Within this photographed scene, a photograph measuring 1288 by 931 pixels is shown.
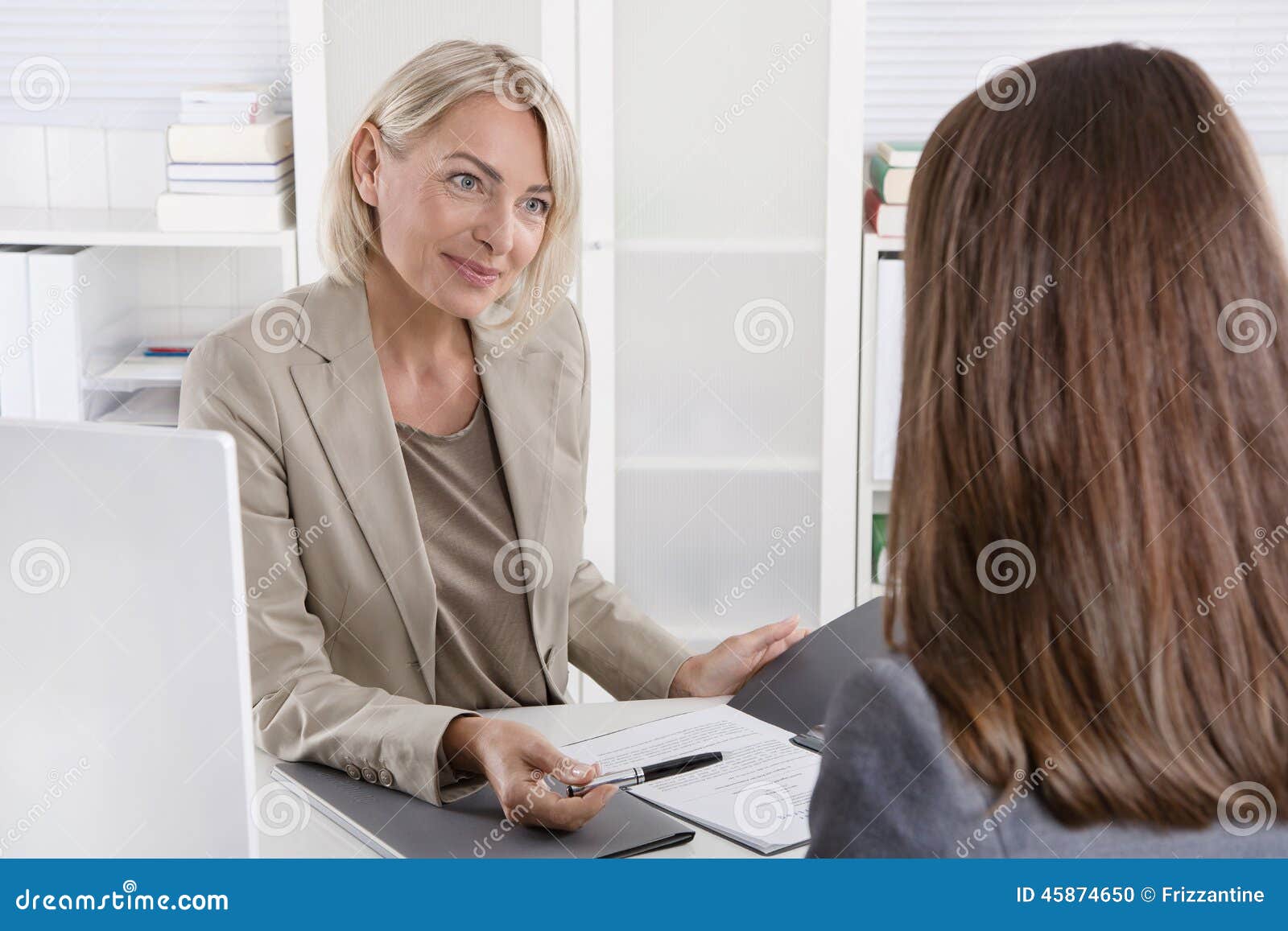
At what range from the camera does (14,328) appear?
103 inches

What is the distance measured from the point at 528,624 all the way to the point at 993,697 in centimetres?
96

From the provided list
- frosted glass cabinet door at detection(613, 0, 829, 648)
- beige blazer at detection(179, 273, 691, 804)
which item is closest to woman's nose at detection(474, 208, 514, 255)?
beige blazer at detection(179, 273, 691, 804)

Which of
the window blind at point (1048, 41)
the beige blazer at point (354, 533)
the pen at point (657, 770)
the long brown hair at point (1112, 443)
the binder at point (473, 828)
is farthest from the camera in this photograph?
the window blind at point (1048, 41)

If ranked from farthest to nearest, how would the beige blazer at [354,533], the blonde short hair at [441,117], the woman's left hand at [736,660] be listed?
the blonde short hair at [441,117]
the woman's left hand at [736,660]
the beige blazer at [354,533]

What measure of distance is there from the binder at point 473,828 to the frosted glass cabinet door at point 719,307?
1626 millimetres

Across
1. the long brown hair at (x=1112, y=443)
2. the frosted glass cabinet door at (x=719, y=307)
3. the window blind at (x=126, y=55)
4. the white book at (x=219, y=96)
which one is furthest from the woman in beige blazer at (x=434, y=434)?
the window blind at (x=126, y=55)

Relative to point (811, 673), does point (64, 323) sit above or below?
above

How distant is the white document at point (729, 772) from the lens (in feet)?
3.68

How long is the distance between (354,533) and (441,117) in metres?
0.53

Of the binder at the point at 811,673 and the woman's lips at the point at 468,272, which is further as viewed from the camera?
the woman's lips at the point at 468,272

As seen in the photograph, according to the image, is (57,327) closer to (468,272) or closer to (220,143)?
(220,143)

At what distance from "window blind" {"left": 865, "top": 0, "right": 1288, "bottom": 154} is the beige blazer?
1554mm

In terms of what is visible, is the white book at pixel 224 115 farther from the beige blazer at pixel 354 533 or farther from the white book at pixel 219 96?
the beige blazer at pixel 354 533

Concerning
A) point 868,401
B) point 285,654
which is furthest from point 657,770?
point 868,401
